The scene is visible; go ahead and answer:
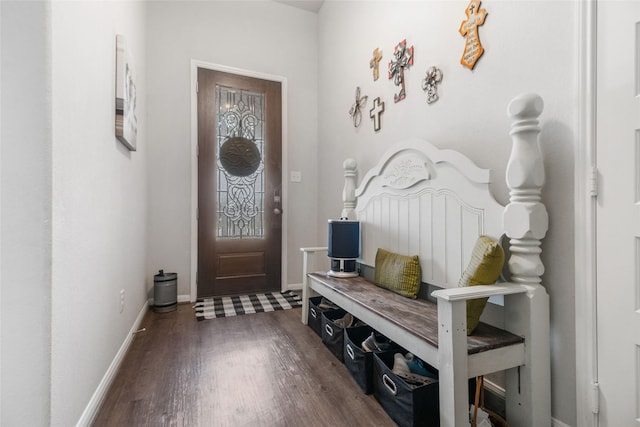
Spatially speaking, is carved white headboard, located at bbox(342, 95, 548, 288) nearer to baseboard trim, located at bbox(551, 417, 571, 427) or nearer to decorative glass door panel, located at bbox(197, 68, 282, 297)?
baseboard trim, located at bbox(551, 417, 571, 427)

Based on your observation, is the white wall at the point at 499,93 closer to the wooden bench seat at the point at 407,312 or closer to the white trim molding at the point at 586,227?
the white trim molding at the point at 586,227

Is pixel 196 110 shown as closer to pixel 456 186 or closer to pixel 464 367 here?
pixel 456 186

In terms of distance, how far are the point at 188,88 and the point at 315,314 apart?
246 cm

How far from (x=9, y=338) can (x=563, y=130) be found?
1982mm

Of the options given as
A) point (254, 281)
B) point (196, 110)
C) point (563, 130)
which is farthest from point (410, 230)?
point (196, 110)

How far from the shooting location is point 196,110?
301 cm

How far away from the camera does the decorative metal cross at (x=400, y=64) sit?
200 cm

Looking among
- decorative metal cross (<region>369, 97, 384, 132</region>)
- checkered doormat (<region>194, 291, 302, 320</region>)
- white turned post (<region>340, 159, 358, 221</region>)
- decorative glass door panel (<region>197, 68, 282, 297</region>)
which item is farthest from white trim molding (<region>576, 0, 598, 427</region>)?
decorative glass door panel (<region>197, 68, 282, 297</region>)

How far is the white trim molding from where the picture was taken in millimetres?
1064

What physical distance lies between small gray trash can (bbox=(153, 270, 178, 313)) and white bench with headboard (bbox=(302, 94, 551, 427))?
1.64m

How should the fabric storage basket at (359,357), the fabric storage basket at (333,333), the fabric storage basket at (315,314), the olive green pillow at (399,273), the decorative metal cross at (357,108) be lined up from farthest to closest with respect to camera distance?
the decorative metal cross at (357,108), the fabric storage basket at (315,314), the fabric storage basket at (333,333), the olive green pillow at (399,273), the fabric storage basket at (359,357)

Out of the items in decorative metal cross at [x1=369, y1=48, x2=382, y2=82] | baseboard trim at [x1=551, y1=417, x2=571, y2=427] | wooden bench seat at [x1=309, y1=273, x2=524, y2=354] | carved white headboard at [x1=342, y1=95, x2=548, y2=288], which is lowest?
baseboard trim at [x1=551, y1=417, x2=571, y2=427]

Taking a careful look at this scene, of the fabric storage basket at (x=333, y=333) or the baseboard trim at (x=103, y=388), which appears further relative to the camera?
the fabric storage basket at (x=333, y=333)

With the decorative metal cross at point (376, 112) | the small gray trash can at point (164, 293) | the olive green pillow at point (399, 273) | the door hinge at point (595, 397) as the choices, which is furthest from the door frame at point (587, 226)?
the small gray trash can at point (164, 293)
